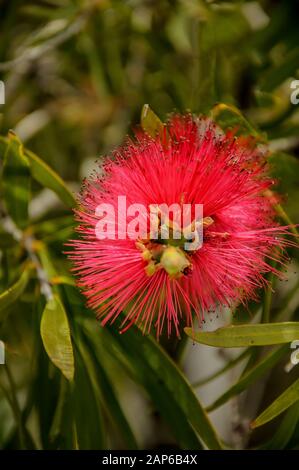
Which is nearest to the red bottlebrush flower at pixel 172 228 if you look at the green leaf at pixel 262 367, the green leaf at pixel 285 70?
the green leaf at pixel 262 367

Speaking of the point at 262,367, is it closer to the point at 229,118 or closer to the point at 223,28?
the point at 229,118

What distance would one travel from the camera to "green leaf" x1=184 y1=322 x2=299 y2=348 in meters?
0.93

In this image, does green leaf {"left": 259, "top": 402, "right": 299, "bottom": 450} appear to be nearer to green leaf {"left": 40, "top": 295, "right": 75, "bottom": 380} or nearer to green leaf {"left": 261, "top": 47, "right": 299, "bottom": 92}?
green leaf {"left": 40, "top": 295, "right": 75, "bottom": 380}

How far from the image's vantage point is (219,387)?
5.74 ft

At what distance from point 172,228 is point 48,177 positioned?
36cm

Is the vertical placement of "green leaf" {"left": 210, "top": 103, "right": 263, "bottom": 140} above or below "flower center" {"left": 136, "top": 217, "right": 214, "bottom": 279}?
above

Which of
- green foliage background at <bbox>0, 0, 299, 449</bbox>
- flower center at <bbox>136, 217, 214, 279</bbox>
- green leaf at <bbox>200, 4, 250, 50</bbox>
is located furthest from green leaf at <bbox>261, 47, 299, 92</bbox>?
flower center at <bbox>136, 217, 214, 279</bbox>

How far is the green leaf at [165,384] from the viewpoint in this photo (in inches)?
43.0

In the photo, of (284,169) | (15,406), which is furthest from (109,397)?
(284,169)

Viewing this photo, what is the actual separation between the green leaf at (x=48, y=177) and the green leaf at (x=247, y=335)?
35 centimetres

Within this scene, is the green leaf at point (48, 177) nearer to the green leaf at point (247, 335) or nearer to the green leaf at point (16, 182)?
the green leaf at point (16, 182)
